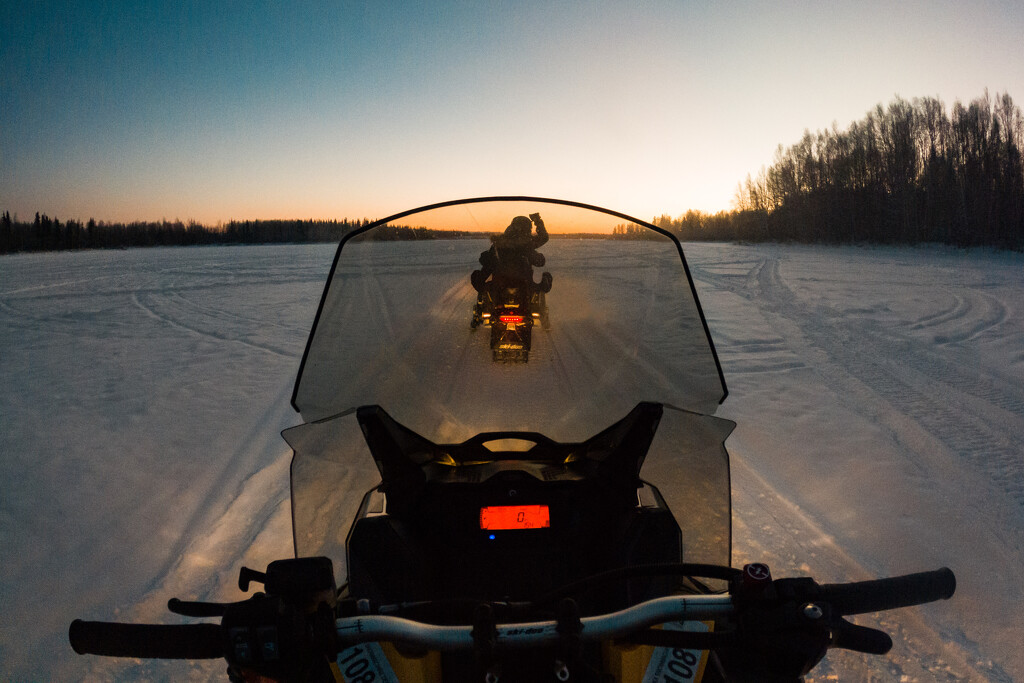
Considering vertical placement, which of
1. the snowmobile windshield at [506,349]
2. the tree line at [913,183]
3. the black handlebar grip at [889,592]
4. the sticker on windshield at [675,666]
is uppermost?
the tree line at [913,183]

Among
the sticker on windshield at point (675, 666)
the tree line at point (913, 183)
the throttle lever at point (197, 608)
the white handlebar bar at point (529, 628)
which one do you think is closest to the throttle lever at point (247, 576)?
the throttle lever at point (197, 608)

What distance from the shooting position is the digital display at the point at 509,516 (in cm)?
172

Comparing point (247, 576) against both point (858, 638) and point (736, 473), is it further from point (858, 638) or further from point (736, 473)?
point (736, 473)

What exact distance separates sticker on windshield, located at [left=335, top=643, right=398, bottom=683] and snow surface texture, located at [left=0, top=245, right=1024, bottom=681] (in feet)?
2.43

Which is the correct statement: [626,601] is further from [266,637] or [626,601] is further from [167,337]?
[167,337]

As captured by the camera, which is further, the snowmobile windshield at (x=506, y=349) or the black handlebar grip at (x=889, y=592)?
the snowmobile windshield at (x=506, y=349)

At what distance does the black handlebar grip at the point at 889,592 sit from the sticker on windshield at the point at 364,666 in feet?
2.95

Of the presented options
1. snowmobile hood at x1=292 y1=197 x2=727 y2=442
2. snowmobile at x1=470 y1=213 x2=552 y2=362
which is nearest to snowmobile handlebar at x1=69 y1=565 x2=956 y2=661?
snowmobile hood at x1=292 y1=197 x2=727 y2=442

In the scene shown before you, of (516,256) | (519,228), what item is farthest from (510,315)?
(519,228)

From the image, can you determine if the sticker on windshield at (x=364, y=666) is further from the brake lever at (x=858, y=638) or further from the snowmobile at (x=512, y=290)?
the snowmobile at (x=512, y=290)

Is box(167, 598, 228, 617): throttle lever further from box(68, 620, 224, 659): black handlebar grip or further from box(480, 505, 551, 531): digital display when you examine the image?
box(480, 505, 551, 531): digital display

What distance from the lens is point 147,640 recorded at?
3.45 feet

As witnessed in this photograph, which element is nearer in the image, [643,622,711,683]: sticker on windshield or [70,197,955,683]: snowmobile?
[643,622,711,683]: sticker on windshield

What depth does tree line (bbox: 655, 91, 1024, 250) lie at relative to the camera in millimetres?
38031
